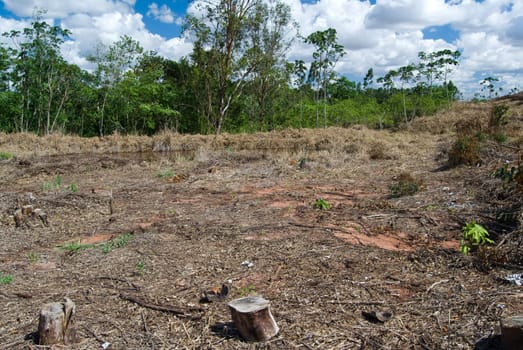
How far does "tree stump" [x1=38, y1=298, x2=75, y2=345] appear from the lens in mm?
2652

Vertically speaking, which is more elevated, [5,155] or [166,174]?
[5,155]

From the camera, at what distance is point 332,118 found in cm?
2539

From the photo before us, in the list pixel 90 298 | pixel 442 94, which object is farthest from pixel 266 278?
pixel 442 94

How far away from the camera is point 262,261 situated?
4.06m

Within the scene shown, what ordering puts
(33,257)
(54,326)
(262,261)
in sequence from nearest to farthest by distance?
(54,326) < (262,261) < (33,257)

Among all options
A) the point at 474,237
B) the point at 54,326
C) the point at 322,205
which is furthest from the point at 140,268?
the point at 474,237

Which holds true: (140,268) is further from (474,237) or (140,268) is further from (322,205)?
(474,237)

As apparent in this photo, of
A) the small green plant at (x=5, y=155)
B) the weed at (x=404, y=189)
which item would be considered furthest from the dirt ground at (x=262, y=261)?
the small green plant at (x=5, y=155)

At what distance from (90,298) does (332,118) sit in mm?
23105

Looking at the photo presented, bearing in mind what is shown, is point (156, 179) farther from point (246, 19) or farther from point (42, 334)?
point (246, 19)

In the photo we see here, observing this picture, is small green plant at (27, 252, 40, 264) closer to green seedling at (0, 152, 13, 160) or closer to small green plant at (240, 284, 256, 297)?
small green plant at (240, 284, 256, 297)

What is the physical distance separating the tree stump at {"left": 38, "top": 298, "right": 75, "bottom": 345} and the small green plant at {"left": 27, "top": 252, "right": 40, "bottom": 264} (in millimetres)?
1802

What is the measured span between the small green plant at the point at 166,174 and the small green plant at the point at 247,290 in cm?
584

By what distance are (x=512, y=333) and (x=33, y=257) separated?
4.22m
